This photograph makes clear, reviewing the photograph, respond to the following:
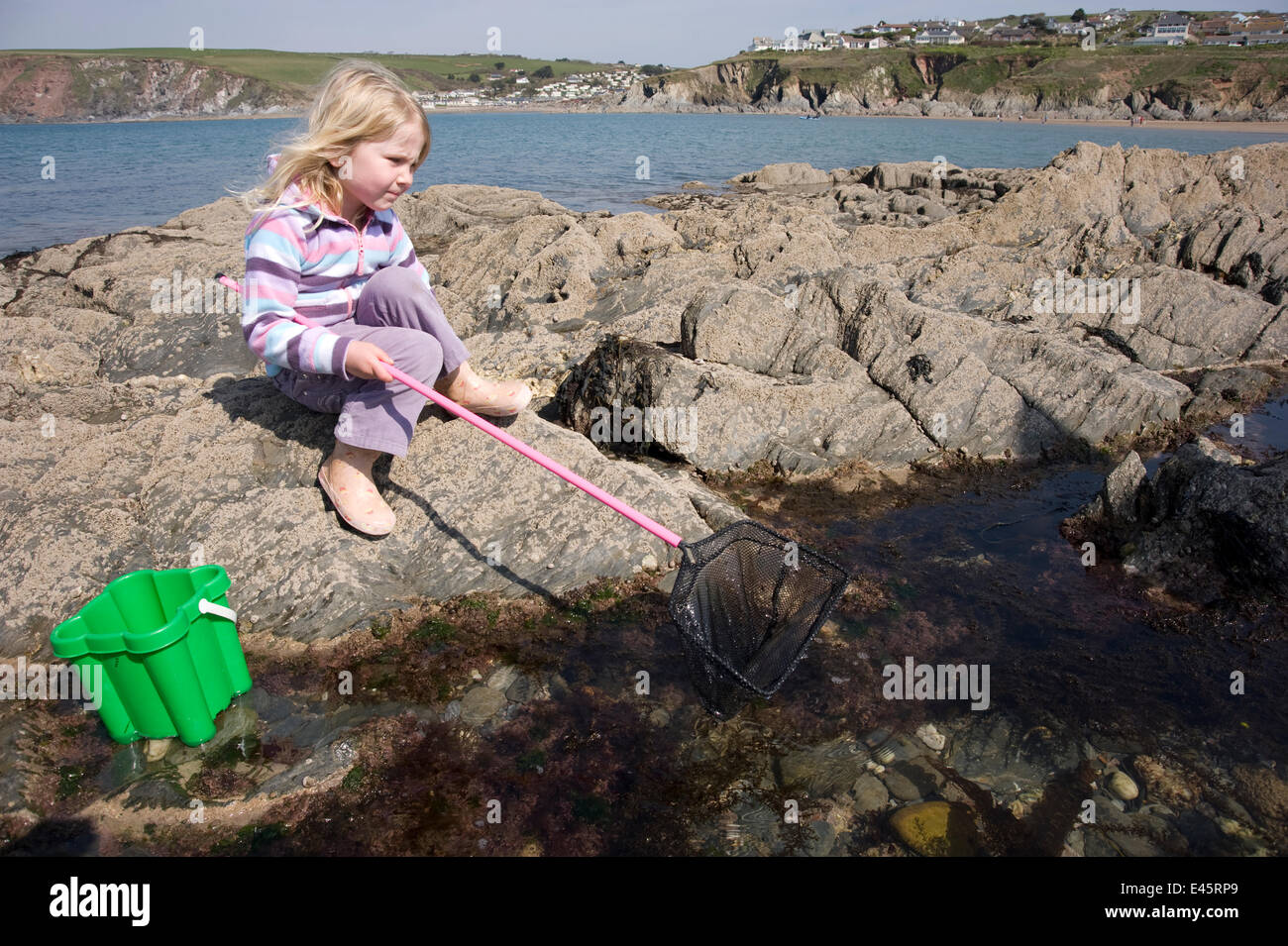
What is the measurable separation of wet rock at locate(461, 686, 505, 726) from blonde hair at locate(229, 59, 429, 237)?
2806 millimetres

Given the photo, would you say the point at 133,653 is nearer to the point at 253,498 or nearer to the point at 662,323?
the point at 253,498

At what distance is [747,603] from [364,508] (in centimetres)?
253

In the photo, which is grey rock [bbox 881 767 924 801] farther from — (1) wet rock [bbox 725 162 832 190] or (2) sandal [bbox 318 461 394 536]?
(1) wet rock [bbox 725 162 832 190]

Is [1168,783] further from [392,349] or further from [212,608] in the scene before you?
[212,608]

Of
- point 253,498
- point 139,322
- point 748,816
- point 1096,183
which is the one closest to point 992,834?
point 748,816

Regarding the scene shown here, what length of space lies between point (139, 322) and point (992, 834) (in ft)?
36.3

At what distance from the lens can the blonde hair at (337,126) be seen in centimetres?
407

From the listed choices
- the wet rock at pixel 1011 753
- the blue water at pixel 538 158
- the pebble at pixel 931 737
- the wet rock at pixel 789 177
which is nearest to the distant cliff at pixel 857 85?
the blue water at pixel 538 158

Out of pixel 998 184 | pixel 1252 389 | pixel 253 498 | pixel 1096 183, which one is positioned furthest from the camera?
pixel 998 184

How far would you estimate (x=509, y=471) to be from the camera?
5.57 metres

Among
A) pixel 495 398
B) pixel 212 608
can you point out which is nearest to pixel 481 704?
pixel 212 608

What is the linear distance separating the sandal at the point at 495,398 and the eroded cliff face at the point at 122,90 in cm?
11784

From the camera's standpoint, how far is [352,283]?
473cm
